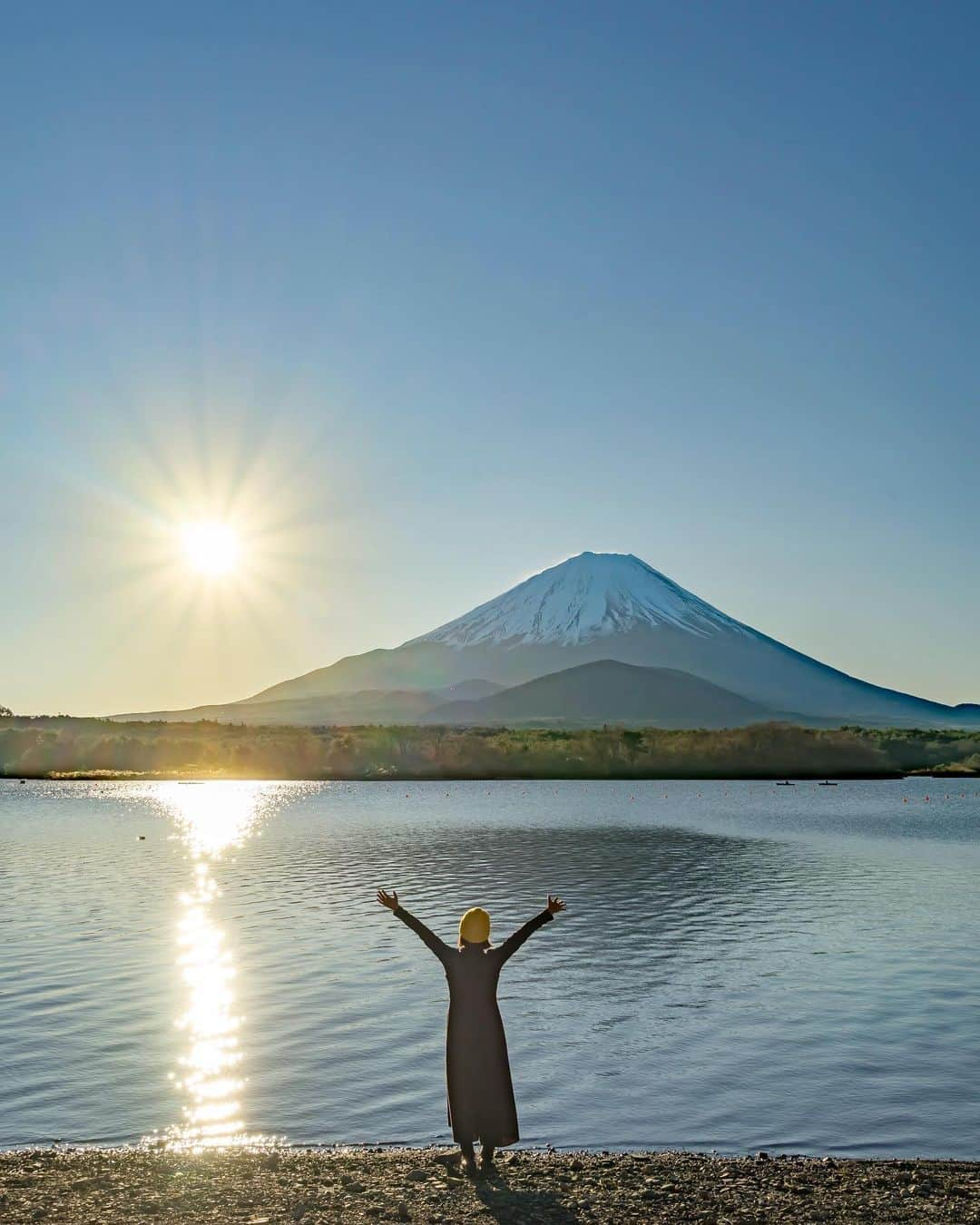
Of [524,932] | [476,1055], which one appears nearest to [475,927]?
[524,932]

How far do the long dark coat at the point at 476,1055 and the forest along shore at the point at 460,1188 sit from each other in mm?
470

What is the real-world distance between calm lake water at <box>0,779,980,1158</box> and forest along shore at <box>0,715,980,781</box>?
355 ft

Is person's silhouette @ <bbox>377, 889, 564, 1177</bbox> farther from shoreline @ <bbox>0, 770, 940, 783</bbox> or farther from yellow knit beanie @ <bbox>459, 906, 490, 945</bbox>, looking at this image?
shoreline @ <bbox>0, 770, 940, 783</bbox>

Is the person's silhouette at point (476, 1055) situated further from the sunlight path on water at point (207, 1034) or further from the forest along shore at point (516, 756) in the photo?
the forest along shore at point (516, 756)

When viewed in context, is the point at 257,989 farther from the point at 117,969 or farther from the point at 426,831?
the point at 426,831

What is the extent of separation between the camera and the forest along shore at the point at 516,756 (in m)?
158

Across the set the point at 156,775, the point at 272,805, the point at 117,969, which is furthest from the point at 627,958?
the point at 156,775

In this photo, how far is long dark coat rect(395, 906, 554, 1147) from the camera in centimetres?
1174

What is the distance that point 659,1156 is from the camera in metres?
12.3

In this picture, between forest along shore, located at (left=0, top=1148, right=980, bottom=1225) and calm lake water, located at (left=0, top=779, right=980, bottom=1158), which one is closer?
forest along shore, located at (left=0, top=1148, right=980, bottom=1225)

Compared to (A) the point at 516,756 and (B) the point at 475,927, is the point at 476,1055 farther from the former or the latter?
(A) the point at 516,756

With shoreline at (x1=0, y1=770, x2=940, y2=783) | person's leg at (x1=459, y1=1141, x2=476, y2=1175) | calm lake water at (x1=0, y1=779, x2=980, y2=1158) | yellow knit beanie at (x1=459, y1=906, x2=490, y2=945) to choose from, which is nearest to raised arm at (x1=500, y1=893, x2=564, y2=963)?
yellow knit beanie at (x1=459, y1=906, x2=490, y2=945)

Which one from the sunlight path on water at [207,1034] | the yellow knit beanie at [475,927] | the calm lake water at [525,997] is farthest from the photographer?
the calm lake water at [525,997]

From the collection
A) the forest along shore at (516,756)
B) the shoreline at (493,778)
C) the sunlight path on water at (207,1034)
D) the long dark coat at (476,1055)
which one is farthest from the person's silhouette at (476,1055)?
the forest along shore at (516,756)
